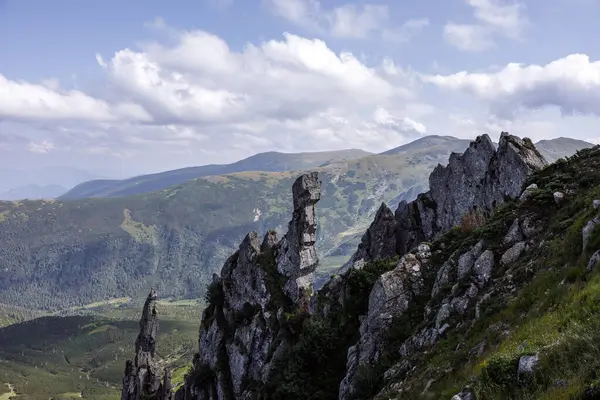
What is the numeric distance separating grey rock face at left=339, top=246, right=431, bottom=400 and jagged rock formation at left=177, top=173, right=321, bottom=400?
19.4 m

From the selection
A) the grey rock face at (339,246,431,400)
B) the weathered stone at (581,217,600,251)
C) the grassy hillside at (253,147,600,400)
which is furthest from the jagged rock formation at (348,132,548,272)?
the weathered stone at (581,217,600,251)

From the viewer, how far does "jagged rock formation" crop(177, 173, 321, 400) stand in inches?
2404

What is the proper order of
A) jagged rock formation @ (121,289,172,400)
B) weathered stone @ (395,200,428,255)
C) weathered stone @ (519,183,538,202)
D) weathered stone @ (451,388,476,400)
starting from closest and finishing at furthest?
weathered stone @ (451,388,476,400) < weathered stone @ (519,183,538,202) < weathered stone @ (395,200,428,255) < jagged rock formation @ (121,289,172,400)

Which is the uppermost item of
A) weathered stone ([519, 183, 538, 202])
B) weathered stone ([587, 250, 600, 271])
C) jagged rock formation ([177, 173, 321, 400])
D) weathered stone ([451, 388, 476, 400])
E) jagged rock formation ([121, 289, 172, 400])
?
weathered stone ([519, 183, 538, 202])

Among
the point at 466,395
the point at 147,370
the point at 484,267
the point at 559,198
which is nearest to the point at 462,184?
the point at 559,198

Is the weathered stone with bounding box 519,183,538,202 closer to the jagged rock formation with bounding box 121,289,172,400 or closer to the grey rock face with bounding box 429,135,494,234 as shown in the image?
the grey rock face with bounding box 429,135,494,234

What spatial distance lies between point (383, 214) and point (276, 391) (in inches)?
1416

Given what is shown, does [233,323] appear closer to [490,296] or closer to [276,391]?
[276,391]

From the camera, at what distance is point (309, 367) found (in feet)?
128

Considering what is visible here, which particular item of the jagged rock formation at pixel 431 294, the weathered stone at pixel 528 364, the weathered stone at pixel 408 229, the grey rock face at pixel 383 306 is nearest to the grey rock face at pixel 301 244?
the jagged rock formation at pixel 431 294

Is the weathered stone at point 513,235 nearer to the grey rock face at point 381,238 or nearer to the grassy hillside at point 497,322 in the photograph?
the grassy hillside at point 497,322

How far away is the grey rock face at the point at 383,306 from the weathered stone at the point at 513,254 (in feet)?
25.3

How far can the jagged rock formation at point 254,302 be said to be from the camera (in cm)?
6106

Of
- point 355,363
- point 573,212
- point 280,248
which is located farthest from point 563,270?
point 280,248
